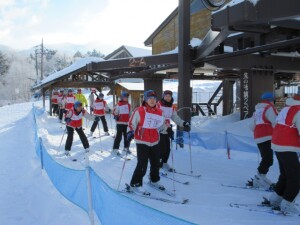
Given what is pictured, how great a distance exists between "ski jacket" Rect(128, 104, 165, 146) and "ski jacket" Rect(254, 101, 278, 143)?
195 centimetres

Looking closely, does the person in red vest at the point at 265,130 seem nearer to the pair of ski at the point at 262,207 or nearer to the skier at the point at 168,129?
the pair of ski at the point at 262,207

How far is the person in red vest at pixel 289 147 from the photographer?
16.0ft

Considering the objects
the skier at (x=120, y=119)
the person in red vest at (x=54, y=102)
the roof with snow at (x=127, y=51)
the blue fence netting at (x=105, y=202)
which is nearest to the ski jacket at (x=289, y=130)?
the blue fence netting at (x=105, y=202)

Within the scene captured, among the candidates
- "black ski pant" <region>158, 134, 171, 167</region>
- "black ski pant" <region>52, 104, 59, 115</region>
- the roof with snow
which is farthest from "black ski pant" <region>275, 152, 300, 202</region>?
the roof with snow

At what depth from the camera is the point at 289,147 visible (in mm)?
4945

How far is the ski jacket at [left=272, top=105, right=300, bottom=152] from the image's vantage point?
4827 millimetres

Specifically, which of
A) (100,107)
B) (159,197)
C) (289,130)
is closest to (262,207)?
(289,130)

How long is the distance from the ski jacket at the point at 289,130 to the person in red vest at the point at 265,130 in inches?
48.6

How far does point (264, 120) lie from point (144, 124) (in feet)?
7.51

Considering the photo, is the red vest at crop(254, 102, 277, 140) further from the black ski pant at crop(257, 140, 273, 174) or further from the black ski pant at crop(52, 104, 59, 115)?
the black ski pant at crop(52, 104, 59, 115)

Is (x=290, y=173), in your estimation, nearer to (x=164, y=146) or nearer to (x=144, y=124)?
(x=144, y=124)

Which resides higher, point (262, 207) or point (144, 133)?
point (144, 133)

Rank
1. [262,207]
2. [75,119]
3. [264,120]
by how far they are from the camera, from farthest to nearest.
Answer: [75,119] < [264,120] < [262,207]

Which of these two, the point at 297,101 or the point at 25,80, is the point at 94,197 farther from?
the point at 25,80
